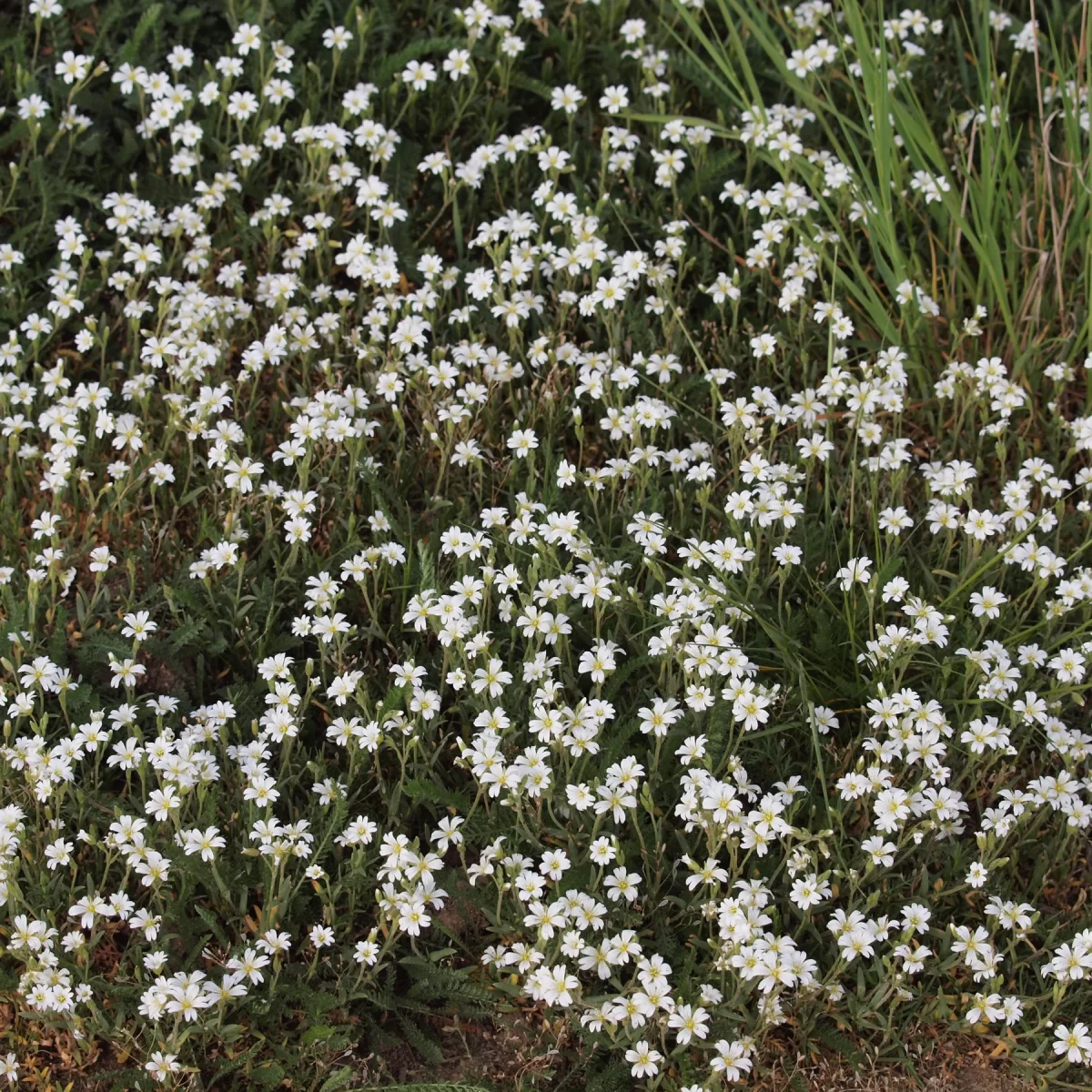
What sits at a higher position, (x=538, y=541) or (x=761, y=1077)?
(x=538, y=541)

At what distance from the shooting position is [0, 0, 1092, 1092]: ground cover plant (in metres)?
3.38

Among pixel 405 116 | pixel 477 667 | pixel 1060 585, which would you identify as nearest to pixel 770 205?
pixel 405 116

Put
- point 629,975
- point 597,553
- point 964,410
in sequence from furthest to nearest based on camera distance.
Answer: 1. point 964,410
2. point 597,553
3. point 629,975

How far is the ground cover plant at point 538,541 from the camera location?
133 inches

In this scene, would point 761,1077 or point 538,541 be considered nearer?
point 761,1077

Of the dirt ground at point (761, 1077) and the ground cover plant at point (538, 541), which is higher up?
the ground cover plant at point (538, 541)

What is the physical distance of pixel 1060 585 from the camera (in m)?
3.89

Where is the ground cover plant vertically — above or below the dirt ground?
above

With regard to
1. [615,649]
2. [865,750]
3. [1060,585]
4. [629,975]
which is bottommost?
[629,975]

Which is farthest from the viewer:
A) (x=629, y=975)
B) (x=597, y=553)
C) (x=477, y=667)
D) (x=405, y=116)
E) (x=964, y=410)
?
(x=405, y=116)

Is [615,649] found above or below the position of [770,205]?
below

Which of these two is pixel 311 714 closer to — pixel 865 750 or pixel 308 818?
pixel 308 818

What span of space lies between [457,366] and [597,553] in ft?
2.92

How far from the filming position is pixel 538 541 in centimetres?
387
